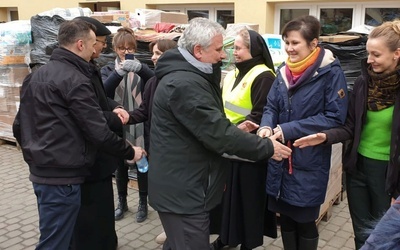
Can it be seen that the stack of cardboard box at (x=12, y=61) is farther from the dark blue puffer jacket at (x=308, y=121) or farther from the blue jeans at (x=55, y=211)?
the dark blue puffer jacket at (x=308, y=121)

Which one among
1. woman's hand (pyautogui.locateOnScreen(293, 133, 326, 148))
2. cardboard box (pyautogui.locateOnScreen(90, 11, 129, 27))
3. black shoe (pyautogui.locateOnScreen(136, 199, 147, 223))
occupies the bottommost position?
black shoe (pyautogui.locateOnScreen(136, 199, 147, 223))

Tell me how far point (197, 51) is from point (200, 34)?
9 centimetres

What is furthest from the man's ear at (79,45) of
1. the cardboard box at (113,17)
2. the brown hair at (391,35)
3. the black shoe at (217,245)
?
the cardboard box at (113,17)

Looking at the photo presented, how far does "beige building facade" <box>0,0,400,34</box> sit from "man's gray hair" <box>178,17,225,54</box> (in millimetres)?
5720

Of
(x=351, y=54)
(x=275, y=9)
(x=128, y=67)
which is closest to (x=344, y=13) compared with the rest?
(x=275, y=9)

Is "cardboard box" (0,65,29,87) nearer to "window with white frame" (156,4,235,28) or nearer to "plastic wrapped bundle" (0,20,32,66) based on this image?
"plastic wrapped bundle" (0,20,32,66)

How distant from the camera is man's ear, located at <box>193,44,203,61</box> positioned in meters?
2.36

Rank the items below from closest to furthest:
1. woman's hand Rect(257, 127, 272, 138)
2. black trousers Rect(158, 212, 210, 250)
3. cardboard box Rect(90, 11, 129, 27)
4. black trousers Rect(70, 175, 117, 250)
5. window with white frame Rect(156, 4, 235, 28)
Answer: black trousers Rect(158, 212, 210, 250), woman's hand Rect(257, 127, 272, 138), black trousers Rect(70, 175, 117, 250), cardboard box Rect(90, 11, 129, 27), window with white frame Rect(156, 4, 235, 28)

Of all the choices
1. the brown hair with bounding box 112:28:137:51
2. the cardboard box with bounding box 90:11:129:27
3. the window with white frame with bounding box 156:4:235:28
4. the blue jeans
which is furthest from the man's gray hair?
the window with white frame with bounding box 156:4:235:28

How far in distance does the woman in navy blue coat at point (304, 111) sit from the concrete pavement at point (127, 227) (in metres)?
1.14

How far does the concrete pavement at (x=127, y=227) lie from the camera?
12.5 feet

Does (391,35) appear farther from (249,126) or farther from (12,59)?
(12,59)

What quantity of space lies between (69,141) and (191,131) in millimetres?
873

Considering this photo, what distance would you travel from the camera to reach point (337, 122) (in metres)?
2.69
